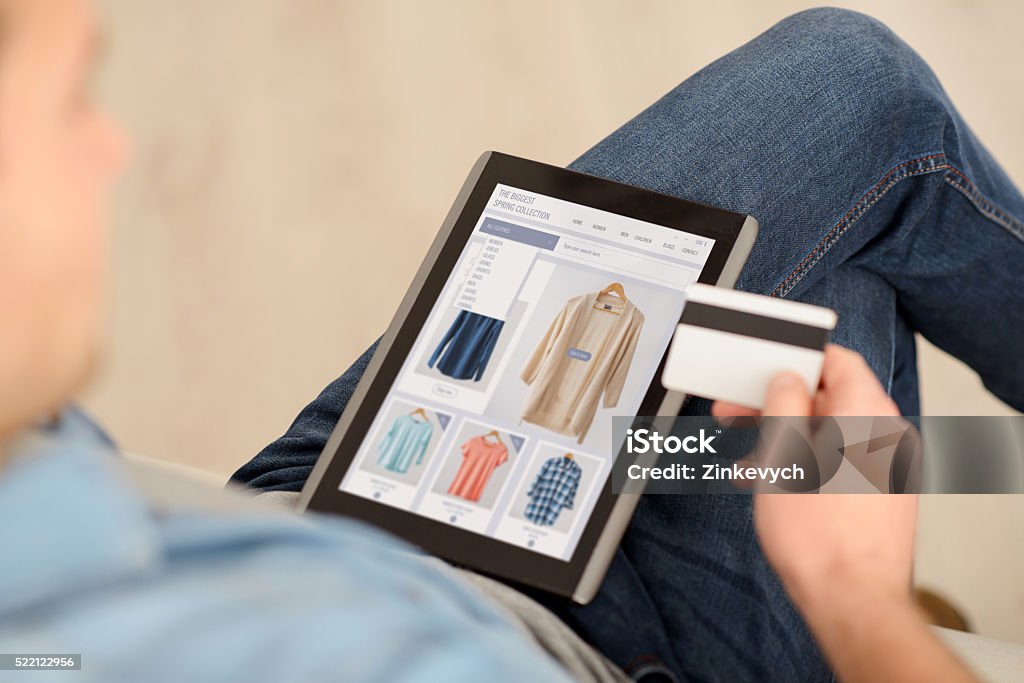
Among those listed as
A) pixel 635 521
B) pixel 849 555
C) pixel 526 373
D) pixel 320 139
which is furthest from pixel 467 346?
pixel 320 139

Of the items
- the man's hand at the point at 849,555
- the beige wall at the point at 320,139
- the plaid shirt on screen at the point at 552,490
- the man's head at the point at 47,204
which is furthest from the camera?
the beige wall at the point at 320,139

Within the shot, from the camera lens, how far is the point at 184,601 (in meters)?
0.36

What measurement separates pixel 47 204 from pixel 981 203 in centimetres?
69

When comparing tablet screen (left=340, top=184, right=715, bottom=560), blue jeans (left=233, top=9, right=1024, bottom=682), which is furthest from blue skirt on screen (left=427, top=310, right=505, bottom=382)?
blue jeans (left=233, top=9, right=1024, bottom=682)

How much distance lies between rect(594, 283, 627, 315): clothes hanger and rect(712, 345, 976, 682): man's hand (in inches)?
6.0

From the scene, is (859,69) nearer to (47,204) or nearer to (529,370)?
(529,370)

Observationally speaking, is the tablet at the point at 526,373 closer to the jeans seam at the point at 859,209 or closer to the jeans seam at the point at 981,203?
the jeans seam at the point at 859,209

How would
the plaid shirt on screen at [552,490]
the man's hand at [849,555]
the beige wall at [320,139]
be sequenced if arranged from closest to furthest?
1. the man's hand at [849,555]
2. the plaid shirt on screen at [552,490]
3. the beige wall at [320,139]

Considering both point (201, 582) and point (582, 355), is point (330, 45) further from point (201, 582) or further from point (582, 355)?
point (201, 582)

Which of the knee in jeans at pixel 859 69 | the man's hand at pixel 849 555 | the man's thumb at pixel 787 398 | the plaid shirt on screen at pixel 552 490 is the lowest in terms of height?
the plaid shirt on screen at pixel 552 490

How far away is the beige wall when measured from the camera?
1.30m

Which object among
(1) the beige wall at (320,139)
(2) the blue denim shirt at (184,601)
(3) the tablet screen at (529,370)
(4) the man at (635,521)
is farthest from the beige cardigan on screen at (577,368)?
(1) the beige wall at (320,139)

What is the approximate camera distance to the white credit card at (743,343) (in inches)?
20.4

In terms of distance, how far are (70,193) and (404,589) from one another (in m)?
0.21
